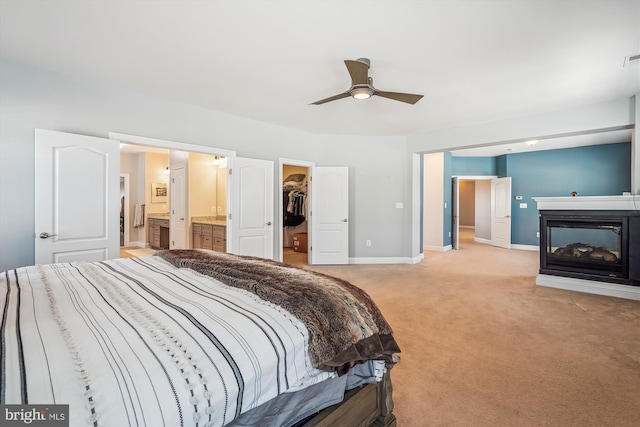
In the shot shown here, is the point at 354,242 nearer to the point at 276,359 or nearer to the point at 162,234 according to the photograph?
the point at 162,234

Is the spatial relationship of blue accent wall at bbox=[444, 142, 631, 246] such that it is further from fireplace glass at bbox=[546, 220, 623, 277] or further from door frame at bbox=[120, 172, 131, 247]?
door frame at bbox=[120, 172, 131, 247]

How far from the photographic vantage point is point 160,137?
3693mm

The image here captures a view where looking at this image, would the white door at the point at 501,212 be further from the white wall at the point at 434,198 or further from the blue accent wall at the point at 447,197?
the white wall at the point at 434,198

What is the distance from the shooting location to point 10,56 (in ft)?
8.85

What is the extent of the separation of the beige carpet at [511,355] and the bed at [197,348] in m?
0.62

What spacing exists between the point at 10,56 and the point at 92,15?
130 cm

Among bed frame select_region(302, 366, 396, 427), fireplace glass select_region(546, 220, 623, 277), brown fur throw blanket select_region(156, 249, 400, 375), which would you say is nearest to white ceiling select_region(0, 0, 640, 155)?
fireplace glass select_region(546, 220, 623, 277)

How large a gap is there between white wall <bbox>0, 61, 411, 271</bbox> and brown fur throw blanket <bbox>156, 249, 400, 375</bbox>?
2.49 m

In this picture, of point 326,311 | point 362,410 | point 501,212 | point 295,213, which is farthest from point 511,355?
point 501,212

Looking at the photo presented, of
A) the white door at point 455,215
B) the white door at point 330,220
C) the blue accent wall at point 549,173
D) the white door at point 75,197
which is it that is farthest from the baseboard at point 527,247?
the white door at point 75,197

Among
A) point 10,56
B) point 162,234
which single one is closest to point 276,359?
point 10,56

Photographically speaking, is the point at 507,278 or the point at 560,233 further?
the point at 507,278

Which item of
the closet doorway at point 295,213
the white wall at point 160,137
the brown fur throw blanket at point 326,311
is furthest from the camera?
the closet doorway at point 295,213

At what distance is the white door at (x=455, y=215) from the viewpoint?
7.90 meters
